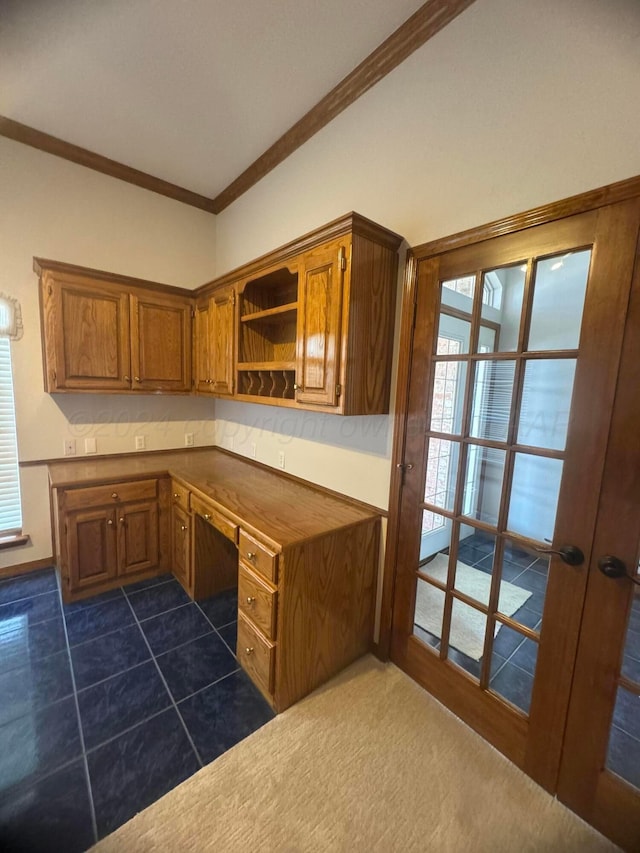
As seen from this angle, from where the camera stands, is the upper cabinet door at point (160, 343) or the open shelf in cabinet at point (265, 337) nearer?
the open shelf in cabinet at point (265, 337)

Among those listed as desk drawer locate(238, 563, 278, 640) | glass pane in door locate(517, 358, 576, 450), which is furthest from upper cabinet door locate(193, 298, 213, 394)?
glass pane in door locate(517, 358, 576, 450)

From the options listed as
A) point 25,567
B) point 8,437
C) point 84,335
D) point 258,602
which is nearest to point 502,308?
point 258,602

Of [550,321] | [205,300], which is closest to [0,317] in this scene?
[205,300]

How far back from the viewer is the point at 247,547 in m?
1.78

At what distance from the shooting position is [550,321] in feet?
4.31

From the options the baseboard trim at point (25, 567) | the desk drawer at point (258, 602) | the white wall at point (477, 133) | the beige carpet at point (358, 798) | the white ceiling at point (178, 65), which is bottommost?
the beige carpet at point (358, 798)

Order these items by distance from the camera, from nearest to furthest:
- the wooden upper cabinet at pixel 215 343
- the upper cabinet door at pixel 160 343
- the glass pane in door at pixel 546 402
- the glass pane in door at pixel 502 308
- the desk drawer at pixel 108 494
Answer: the glass pane in door at pixel 546 402 < the glass pane in door at pixel 502 308 < the desk drawer at pixel 108 494 < the wooden upper cabinet at pixel 215 343 < the upper cabinet door at pixel 160 343

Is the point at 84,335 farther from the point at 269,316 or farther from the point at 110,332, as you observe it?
the point at 269,316

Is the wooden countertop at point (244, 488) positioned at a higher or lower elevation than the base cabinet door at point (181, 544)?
higher

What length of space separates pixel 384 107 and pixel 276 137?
92 cm

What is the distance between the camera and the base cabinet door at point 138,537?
8.35ft

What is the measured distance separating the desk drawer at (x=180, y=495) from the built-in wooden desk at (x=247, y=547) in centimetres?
2

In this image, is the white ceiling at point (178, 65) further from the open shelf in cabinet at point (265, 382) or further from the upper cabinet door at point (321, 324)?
the open shelf in cabinet at point (265, 382)

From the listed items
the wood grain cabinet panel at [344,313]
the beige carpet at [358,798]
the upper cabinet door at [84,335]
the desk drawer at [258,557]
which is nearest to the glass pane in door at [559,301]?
the wood grain cabinet panel at [344,313]
